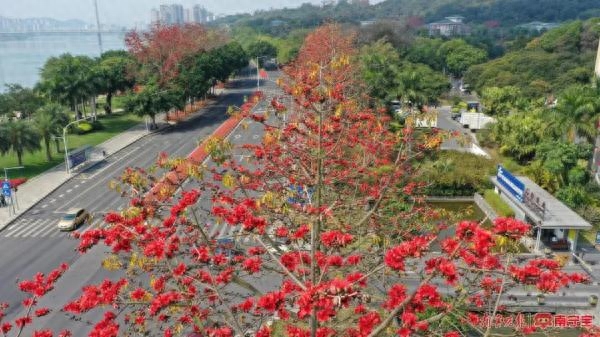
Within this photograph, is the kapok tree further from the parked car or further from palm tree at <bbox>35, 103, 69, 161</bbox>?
palm tree at <bbox>35, 103, 69, 161</bbox>

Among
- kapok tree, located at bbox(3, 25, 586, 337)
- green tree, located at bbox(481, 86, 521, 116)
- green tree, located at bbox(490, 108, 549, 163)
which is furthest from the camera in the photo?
green tree, located at bbox(481, 86, 521, 116)

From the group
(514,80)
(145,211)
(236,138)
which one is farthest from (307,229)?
(514,80)

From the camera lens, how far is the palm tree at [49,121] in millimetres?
41253

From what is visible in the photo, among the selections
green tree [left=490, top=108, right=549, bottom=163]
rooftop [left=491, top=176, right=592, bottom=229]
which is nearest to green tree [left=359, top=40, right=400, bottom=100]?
green tree [left=490, top=108, right=549, bottom=163]

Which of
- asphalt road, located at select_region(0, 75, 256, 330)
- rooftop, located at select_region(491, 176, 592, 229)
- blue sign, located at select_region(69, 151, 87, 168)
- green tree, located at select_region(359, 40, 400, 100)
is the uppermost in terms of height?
green tree, located at select_region(359, 40, 400, 100)

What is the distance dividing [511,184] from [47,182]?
3297 cm

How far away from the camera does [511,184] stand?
2911cm

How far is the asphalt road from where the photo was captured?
72.8 ft

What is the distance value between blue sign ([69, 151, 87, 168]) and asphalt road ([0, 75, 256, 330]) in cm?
109

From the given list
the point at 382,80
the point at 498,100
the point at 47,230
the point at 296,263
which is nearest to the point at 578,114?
the point at 382,80

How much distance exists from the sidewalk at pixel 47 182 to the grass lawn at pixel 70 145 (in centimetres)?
116

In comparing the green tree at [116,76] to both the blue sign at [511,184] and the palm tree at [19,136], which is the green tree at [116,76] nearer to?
the palm tree at [19,136]

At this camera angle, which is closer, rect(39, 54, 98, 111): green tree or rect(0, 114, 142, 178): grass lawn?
rect(0, 114, 142, 178): grass lawn

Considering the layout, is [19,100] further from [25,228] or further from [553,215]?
[553,215]
